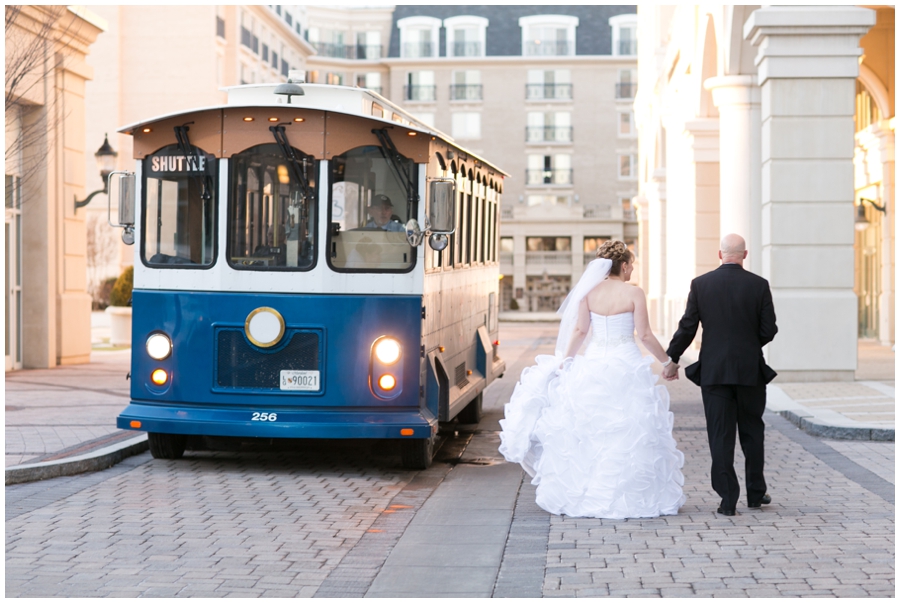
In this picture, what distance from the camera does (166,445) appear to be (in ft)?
32.7

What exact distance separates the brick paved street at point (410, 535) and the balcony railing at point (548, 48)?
66541 mm

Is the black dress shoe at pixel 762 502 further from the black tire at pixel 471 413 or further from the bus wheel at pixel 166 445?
the black tire at pixel 471 413

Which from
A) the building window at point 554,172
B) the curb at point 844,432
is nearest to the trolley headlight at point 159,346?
the curb at point 844,432

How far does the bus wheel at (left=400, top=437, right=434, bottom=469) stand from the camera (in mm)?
9516

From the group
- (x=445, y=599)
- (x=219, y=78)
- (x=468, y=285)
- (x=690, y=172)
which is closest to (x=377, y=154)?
(x=468, y=285)

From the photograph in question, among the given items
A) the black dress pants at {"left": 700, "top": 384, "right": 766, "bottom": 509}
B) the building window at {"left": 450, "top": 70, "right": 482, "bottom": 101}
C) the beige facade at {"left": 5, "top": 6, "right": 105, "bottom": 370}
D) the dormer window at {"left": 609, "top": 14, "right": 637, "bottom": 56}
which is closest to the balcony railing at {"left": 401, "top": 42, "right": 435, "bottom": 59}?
the building window at {"left": 450, "top": 70, "right": 482, "bottom": 101}

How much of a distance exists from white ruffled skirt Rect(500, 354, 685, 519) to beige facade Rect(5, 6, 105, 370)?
1203 cm

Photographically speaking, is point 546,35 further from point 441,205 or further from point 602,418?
point 602,418

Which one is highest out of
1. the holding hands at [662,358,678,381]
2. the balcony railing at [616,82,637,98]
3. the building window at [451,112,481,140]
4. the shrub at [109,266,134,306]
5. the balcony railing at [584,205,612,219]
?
the balcony railing at [616,82,637,98]

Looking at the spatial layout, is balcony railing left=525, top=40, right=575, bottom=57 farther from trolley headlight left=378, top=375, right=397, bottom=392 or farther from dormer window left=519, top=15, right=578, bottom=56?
trolley headlight left=378, top=375, right=397, bottom=392

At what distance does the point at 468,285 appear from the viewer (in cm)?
1187

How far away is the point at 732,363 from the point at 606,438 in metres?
0.92

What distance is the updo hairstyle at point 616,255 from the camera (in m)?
7.97

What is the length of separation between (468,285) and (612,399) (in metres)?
4.40
